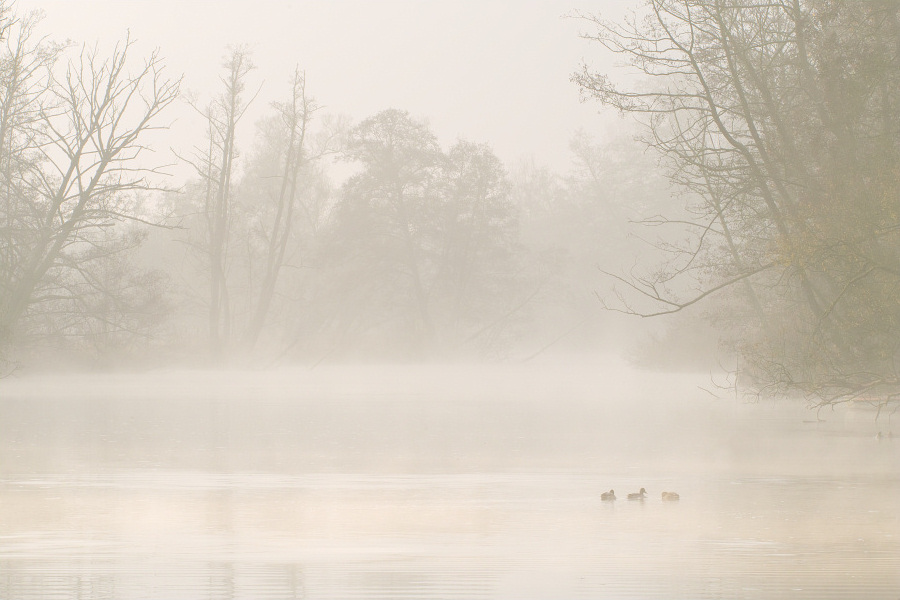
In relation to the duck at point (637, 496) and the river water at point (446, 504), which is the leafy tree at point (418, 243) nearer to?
the river water at point (446, 504)

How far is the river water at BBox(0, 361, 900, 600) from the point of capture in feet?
30.4

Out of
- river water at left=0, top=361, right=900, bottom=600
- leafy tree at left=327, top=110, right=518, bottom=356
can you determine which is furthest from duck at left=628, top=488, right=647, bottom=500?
leafy tree at left=327, top=110, right=518, bottom=356

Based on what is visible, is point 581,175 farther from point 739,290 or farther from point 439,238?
point 739,290

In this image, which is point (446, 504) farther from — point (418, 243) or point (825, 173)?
point (418, 243)

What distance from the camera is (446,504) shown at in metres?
13.6

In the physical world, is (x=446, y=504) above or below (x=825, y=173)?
below

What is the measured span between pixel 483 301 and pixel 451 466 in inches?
1747

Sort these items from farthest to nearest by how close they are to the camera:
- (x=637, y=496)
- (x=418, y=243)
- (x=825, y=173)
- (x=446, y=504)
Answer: (x=418, y=243), (x=825, y=173), (x=637, y=496), (x=446, y=504)

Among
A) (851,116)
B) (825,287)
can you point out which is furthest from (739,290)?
(851,116)

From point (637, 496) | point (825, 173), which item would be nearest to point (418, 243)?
point (825, 173)

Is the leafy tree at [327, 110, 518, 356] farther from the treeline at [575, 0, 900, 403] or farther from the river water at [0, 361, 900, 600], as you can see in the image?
the treeline at [575, 0, 900, 403]

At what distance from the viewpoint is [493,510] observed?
517 inches

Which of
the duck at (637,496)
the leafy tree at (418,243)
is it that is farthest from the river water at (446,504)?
the leafy tree at (418,243)

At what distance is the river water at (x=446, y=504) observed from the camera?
9266 millimetres
